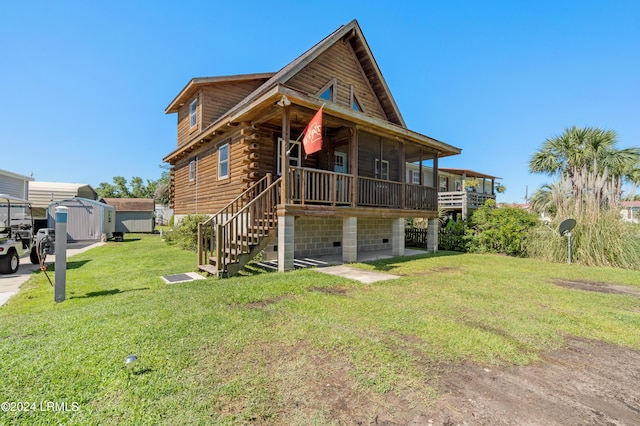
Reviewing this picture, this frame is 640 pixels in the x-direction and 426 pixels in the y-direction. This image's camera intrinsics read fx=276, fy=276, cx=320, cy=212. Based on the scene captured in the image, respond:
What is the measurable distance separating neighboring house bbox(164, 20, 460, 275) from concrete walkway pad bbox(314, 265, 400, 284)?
3.53 feet

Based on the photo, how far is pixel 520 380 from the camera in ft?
8.55

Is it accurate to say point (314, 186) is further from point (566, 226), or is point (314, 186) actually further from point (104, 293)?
point (566, 226)

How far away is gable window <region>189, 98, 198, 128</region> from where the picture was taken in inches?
561

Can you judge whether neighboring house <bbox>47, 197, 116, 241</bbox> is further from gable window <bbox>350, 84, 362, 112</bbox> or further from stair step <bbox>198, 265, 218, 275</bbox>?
gable window <bbox>350, 84, 362, 112</bbox>

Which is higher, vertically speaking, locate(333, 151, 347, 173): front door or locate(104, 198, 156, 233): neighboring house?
locate(333, 151, 347, 173): front door

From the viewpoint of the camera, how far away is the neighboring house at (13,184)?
15258mm

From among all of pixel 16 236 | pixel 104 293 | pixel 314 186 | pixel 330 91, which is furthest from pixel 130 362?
pixel 330 91

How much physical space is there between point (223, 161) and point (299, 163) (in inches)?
128

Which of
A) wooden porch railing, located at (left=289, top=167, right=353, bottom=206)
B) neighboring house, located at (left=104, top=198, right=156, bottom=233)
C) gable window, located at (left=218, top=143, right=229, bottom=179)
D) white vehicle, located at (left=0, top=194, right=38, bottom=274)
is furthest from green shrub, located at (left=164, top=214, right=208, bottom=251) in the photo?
neighboring house, located at (left=104, top=198, right=156, bottom=233)

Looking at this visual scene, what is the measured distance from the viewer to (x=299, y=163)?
35.1 feet

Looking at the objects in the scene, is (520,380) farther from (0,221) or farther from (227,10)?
(227,10)

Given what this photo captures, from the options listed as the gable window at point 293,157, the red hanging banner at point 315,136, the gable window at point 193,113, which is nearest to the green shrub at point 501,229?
the gable window at point 293,157

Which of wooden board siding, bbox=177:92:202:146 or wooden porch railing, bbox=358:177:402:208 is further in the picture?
wooden board siding, bbox=177:92:202:146

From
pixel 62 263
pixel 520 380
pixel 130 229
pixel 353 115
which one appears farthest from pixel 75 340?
pixel 130 229
